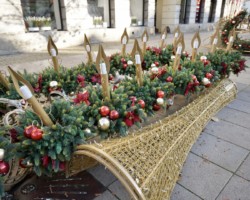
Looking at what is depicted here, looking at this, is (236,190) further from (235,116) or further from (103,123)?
(235,116)

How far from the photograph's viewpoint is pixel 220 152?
2439 millimetres

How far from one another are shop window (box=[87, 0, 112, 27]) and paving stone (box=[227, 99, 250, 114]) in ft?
29.0

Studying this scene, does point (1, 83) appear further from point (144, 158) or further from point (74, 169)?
point (144, 158)

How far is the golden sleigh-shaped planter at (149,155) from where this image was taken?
4.28ft

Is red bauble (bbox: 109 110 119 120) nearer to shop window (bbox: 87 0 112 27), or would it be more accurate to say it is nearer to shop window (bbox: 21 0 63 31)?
shop window (bbox: 21 0 63 31)

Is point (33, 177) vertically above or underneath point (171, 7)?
underneath

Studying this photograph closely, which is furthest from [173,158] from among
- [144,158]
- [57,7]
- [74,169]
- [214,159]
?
[57,7]

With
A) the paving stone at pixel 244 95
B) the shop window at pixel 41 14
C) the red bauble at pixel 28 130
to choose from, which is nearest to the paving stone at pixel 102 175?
the red bauble at pixel 28 130

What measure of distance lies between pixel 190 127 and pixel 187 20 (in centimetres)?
1561

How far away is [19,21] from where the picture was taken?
7621 millimetres

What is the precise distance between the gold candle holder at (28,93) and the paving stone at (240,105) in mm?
3237

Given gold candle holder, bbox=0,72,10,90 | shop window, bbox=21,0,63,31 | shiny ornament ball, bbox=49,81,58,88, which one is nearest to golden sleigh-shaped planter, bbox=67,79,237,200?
shiny ornament ball, bbox=49,81,58,88

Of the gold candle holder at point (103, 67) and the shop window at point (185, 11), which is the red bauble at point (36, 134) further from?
the shop window at point (185, 11)

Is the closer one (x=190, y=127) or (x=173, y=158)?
(x=173, y=158)
